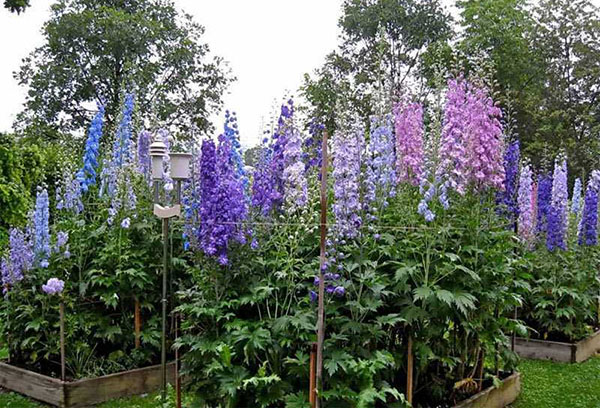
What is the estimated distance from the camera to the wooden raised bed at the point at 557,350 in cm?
704

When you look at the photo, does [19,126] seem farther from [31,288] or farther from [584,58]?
[584,58]

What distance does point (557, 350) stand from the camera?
7137mm

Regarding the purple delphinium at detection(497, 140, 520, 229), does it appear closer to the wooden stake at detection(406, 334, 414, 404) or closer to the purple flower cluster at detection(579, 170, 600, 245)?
the purple flower cluster at detection(579, 170, 600, 245)

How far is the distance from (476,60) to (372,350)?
237cm

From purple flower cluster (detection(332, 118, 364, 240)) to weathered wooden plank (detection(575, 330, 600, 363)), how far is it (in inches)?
173

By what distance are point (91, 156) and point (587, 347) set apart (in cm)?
614

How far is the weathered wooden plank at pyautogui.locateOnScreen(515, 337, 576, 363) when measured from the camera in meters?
7.04

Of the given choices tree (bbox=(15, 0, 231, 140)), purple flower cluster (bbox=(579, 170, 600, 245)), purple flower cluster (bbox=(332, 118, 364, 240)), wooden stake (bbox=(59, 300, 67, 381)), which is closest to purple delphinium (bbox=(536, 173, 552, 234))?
purple flower cluster (bbox=(579, 170, 600, 245))

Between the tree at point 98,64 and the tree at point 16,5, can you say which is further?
the tree at point 98,64

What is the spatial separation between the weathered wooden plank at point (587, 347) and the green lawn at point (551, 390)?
0.09 m

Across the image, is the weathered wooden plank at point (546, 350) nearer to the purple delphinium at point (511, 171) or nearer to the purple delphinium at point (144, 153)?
the purple delphinium at point (511, 171)

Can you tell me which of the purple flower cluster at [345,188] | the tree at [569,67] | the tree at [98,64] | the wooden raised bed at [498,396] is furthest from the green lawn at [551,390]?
→ the tree at [569,67]

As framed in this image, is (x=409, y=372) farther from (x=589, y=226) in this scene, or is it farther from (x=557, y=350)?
(x=589, y=226)

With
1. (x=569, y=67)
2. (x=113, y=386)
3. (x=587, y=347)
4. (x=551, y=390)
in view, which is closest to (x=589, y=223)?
(x=587, y=347)
